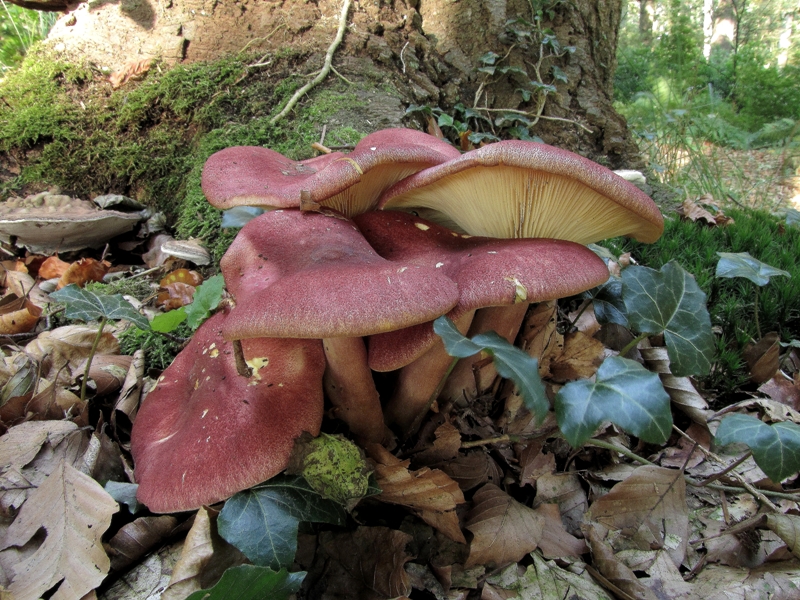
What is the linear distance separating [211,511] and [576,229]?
1639 millimetres

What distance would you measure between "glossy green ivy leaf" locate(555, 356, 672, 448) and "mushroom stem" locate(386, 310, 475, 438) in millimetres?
499

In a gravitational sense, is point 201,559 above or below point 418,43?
below

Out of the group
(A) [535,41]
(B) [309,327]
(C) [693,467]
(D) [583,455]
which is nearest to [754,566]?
(C) [693,467]

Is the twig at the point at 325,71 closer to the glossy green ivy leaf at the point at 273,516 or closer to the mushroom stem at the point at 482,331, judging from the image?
the mushroom stem at the point at 482,331

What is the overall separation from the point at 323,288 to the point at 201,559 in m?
0.87

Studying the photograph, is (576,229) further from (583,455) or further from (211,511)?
(211,511)

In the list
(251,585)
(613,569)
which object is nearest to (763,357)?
(613,569)

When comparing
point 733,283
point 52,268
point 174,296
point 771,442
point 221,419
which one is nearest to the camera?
point 771,442

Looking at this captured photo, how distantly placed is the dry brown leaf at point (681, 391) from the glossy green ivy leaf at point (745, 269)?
47cm

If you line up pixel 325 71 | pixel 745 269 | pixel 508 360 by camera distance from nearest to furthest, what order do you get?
1. pixel 508 360
2. pixel 745 269
3. pixel 325 71

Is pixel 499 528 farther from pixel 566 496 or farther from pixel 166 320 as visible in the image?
pixel 166 320

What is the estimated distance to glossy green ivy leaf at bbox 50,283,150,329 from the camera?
192 cm

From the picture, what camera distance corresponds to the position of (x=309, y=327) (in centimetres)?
124

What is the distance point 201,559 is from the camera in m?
1.37
